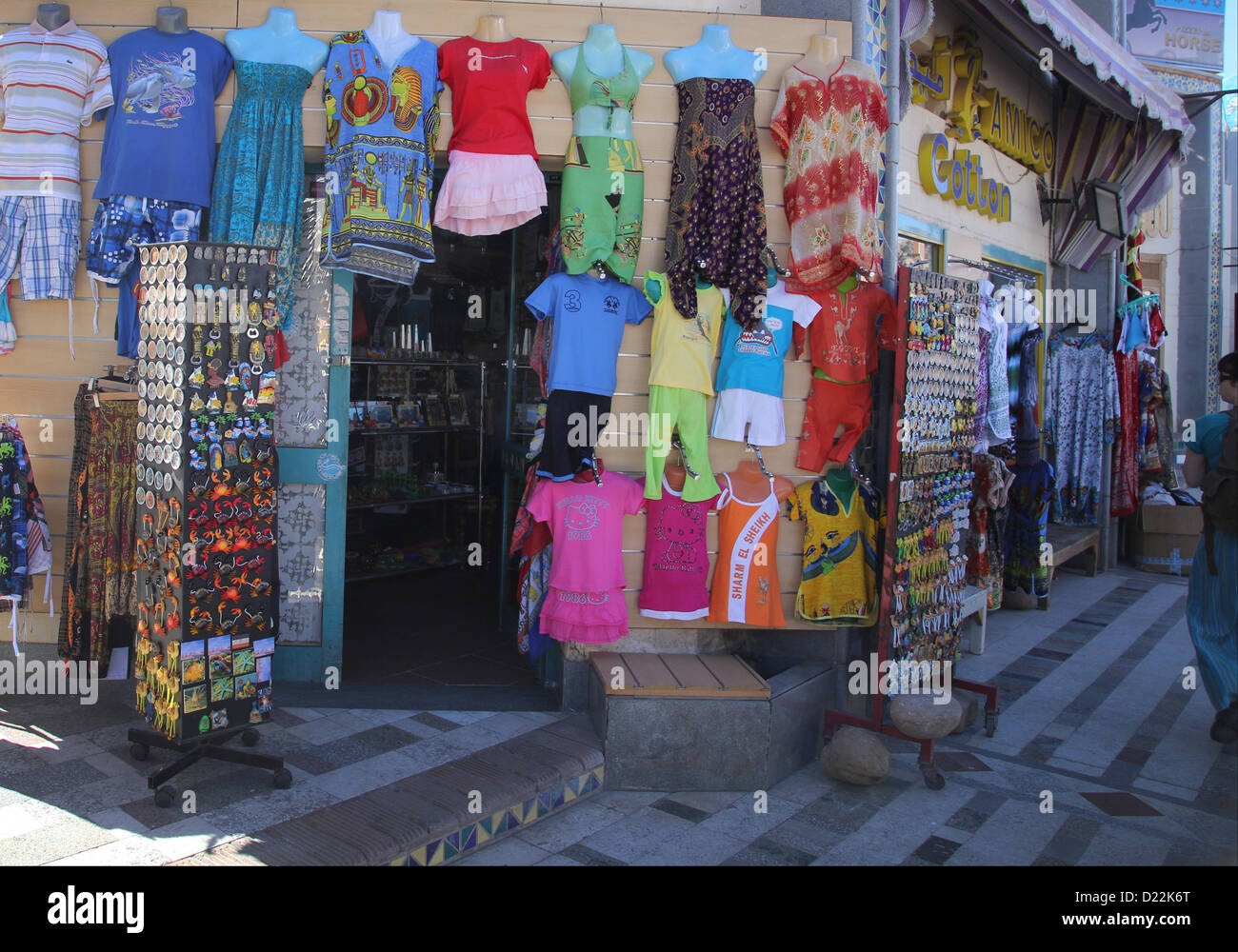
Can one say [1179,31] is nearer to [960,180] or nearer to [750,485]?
[960,180]

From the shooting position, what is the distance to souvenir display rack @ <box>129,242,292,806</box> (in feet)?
11.3

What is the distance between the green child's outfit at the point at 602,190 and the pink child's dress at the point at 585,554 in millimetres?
1035

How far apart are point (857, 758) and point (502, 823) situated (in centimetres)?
160

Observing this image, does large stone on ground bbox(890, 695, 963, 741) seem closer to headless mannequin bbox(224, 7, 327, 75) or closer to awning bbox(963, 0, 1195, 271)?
headless mannequin bbox(224, 7, 327, 75)

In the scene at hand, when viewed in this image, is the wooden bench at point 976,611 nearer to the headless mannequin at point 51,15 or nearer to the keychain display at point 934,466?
the keychain display at point 934,466

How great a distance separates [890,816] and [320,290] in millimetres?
3639

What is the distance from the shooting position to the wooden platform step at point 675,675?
4105mm

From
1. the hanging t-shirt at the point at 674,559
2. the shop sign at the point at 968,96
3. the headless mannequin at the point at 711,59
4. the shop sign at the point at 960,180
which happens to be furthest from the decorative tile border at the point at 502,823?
the shop sign at the point at 968,96

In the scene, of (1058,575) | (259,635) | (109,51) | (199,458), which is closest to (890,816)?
(259,635)

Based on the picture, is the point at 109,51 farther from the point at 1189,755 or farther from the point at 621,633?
the point at 1189,755

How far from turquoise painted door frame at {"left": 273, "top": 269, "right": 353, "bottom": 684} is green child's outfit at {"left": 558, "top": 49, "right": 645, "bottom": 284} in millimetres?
1250

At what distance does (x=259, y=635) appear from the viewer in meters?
3.71

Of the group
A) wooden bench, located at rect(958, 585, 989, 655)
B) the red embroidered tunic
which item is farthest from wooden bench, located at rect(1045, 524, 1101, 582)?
the red embroidered tunic

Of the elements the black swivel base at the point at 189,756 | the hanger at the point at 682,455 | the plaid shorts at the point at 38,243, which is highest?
the plaid shorts at the point at 38,243
